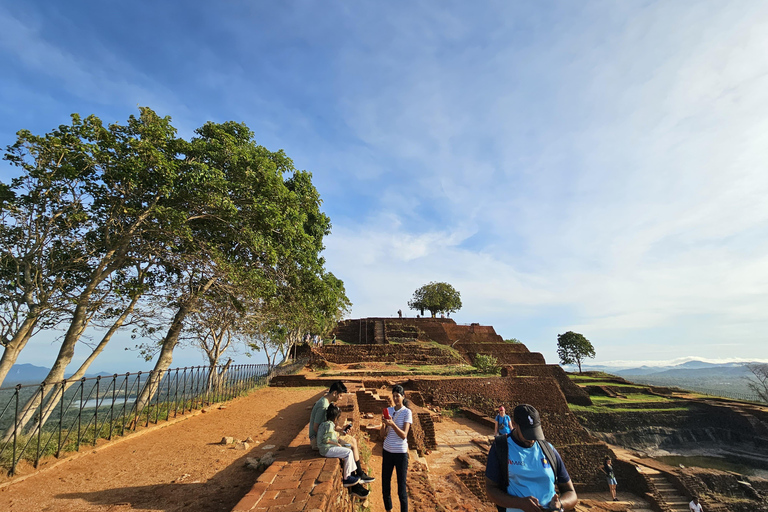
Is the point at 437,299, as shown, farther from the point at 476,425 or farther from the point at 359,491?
the point at 359,491

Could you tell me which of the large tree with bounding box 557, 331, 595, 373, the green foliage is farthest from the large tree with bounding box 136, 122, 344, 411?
the large tree with bounding box 557, 331, 595, 373

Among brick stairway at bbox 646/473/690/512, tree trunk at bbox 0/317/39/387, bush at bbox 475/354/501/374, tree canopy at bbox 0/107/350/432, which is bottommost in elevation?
brick stairway at bbox 646/473/690/512

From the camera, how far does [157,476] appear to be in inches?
207

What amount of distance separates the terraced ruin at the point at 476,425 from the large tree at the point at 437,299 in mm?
5450

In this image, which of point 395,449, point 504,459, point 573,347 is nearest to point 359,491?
point 395,449

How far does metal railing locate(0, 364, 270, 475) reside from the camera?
5719 millimetres

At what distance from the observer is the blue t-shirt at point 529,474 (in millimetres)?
2451

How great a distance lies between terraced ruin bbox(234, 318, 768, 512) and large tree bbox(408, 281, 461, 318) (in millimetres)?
5450

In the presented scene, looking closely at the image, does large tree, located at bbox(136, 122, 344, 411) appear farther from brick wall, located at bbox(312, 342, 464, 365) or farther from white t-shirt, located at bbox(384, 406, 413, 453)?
brick wall, located at bbox(312, 342, 464, 365)

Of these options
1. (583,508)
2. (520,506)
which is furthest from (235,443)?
(583,508)

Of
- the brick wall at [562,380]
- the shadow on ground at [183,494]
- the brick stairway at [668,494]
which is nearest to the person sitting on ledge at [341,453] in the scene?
the shadow on ground at [183,494]

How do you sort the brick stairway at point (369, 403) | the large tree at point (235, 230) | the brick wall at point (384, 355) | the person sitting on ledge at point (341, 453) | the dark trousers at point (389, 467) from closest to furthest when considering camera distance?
1. the person sitting on ledge at point (341, 453)
2. the dark trousers at point (389, 467)
3. the large tree at point (235, 230)
4. the brick stairway at point (369, 403)
5. the brick wall at point (384, 355)

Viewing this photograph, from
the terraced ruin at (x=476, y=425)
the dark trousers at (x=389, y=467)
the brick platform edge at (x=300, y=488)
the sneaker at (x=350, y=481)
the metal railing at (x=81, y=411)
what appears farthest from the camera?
the metal railing at (x=81, y=411)

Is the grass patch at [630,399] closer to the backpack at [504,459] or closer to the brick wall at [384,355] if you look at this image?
the brick wall at [384,355]
